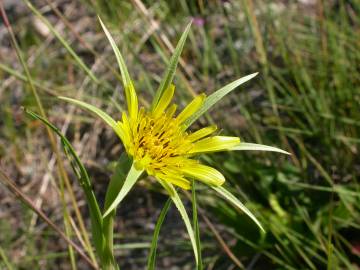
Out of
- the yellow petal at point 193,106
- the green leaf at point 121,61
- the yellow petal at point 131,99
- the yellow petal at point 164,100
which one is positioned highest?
the green leaf at point 121,61

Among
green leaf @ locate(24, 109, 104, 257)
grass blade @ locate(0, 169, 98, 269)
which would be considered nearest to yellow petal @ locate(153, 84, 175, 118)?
green leaf @ locate(24, 109, 104, 257)

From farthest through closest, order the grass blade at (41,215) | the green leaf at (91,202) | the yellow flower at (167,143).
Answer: the grass blade at (41,215)
the yellow flower at (167,143)
the green leaf at (91,202)

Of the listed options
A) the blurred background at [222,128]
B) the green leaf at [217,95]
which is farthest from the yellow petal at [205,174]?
the blurred background at [222,128]

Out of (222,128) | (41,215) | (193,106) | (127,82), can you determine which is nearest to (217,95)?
(193,106)

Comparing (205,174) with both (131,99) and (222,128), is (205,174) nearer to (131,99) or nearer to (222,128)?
(131,99)

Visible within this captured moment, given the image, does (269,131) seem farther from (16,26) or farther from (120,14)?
(16,26)

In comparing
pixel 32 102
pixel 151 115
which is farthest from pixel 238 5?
pixel 151 115

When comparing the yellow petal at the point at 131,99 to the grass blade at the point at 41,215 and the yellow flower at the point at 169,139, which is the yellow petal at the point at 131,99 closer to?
the yellow flower at the point at 169,139
